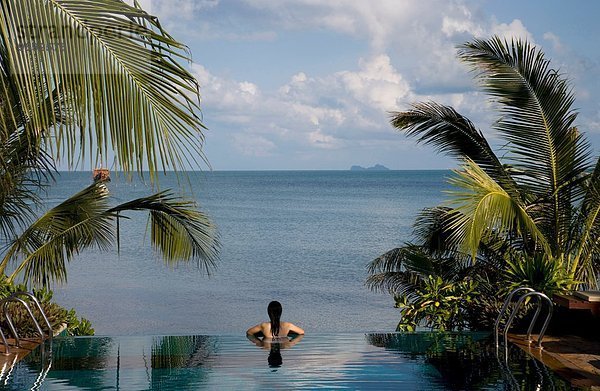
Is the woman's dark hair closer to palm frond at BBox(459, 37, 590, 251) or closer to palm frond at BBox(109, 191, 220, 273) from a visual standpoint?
palm frond at BBox(109, 191, 220, 273)

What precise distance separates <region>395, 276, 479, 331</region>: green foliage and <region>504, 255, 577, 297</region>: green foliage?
1.62 feet

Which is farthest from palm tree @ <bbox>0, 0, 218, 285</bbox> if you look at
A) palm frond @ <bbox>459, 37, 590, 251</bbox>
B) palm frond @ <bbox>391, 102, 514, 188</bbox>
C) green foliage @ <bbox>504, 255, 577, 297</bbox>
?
palm frond @ <bbox>391, 102, 514, 188</bbox>

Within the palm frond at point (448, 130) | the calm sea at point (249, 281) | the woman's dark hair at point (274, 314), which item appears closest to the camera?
the woman's dark hair at point (274, 314)

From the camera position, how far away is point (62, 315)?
34.7 ft

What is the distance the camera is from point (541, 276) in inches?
402

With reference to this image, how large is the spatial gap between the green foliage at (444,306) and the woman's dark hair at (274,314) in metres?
1.69

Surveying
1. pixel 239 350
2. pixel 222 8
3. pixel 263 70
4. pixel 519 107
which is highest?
pixel 222 8

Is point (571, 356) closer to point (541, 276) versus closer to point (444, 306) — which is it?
point (541, 276)

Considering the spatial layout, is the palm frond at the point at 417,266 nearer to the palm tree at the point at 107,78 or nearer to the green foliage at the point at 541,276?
the green foliage at the point at 541,276

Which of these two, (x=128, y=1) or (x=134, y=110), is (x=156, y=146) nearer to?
(x=134, y=110)

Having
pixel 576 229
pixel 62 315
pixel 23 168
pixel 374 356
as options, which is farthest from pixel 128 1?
pixel 576 229

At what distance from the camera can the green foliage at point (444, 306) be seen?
10.4 m

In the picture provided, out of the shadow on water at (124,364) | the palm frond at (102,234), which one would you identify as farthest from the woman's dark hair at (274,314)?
the palm frond at (102,234)

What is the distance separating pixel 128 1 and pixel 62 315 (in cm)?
753
